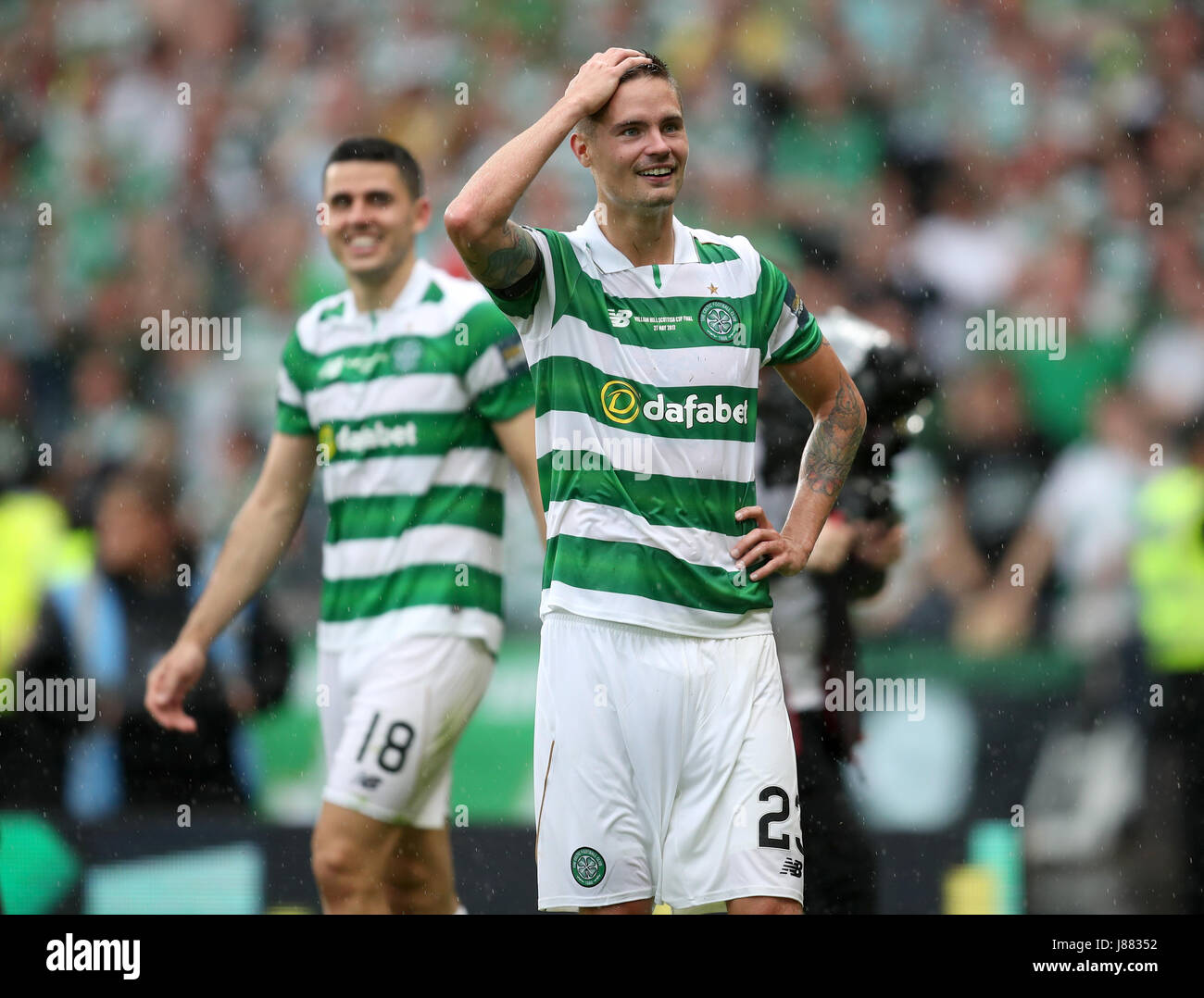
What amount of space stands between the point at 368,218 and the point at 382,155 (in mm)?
242

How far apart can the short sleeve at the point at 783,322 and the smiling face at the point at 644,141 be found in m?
0.34

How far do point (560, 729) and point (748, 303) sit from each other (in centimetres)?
111

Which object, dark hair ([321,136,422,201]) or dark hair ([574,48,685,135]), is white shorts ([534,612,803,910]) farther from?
dark hair ([321,136,422,201])

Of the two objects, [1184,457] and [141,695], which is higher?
[1184,457]

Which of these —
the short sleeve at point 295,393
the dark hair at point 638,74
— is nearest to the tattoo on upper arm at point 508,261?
the dark hair at point 638,74

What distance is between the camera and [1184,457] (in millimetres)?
6043

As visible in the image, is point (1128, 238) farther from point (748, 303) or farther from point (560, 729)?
point (560, 729)

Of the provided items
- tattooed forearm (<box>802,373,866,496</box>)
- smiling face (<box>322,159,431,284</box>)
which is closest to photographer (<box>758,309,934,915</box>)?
tattooed forearm (<box>802,373,866,496</box>)

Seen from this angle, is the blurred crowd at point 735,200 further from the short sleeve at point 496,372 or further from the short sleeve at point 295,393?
the short sleeve at point 496,372

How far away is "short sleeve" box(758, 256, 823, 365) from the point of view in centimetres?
377

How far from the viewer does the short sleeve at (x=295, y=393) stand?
5113 mm

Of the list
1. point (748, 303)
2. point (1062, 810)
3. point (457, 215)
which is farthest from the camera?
point (1062, 810)
